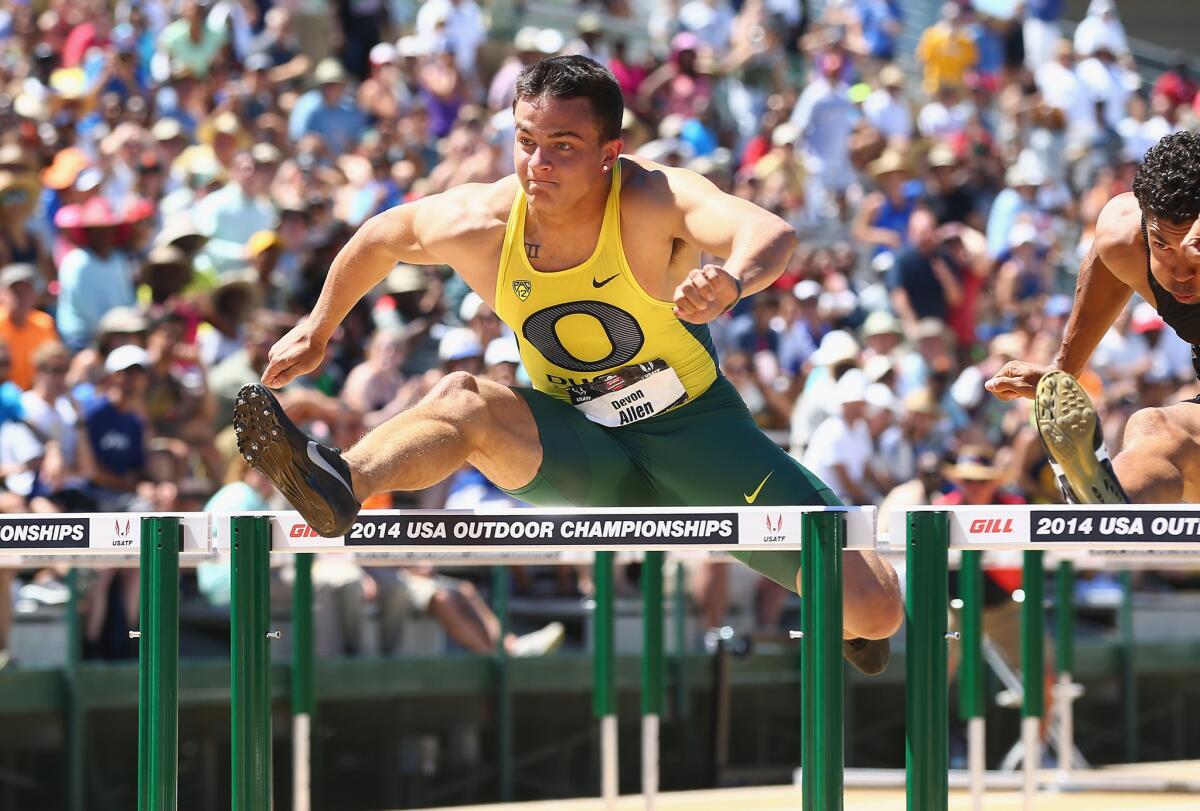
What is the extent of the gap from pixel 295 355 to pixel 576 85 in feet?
3.52

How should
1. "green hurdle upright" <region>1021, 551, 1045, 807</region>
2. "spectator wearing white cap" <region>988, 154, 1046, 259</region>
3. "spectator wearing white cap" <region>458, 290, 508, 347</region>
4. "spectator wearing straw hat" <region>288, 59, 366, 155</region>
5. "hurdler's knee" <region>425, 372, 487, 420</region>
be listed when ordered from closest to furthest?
1. "hurdler's knee" <region>425, 372, 487, 420</region>
2. "green hurdle upright" <region>1021, 551, 1045, 807</region>
3. "spectator wearing white cap" <region>458, 290, 508, 347</region>
4. "spectator wearing straw hat" <region>288, 59, 366, 155</region>
5. "spectator wearing white cap" <region>988, 154, 1046, 259</region>

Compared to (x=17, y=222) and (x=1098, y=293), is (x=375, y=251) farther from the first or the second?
(x=17, y=222)

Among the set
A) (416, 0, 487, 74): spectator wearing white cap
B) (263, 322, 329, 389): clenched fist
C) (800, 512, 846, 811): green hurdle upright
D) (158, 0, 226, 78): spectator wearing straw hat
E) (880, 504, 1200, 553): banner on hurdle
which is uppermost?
(416, 0, 487, 74): spectator wearing white cap

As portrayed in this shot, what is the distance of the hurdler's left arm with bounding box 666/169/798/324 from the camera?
4562 mm

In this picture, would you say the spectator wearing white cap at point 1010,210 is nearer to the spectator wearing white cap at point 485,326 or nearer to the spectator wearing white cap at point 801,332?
the spectator wearing white cap at point 801,332

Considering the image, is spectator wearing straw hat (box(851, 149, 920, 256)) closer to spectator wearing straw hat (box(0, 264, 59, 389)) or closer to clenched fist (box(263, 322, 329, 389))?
spectator wearing straw hat (box(0, 264, 59, 389))

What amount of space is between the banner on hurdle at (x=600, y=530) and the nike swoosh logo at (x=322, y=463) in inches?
4.3

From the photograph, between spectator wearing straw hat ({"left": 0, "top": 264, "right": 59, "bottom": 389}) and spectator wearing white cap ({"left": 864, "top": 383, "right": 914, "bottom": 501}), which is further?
spectator wearing white cap ({"left": 864, "top": 383, "right": 914, "bottom": 501})

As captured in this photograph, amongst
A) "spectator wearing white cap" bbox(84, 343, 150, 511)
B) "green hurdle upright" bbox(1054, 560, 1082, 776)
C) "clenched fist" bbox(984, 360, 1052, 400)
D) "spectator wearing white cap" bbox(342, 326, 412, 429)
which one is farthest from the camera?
"spectator wearing white cap" bbox(342, 326, 412, 429)

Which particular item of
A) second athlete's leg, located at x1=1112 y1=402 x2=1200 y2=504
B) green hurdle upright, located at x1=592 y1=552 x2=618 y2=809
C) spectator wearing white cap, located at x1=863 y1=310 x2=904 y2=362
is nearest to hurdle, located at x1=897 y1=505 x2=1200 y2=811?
second athlete's leg, located at x1=1112 y1=402 x2=1200 y2=504

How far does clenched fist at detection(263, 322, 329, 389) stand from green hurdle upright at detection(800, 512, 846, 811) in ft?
5.41

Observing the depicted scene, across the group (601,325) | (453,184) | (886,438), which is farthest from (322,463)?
(453,184)

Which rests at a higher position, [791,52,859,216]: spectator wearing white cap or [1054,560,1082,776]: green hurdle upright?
[791,52,859,216]: spectator wearing white cap

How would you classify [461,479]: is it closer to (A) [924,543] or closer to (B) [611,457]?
(B) [611,457]
